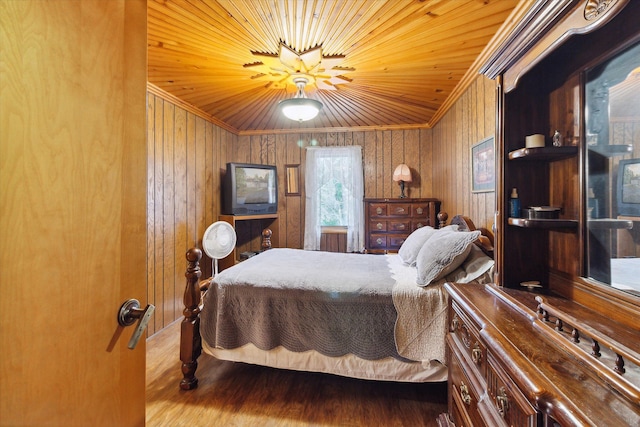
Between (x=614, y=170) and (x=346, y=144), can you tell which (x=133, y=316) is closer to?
(x=614, y=170)

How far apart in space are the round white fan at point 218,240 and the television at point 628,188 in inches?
116

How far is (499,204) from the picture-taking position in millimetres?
1358

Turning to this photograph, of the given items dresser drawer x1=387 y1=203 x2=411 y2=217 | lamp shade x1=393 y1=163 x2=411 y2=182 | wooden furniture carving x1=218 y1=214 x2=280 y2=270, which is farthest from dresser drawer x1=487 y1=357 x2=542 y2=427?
wooden furniture carving x1=218 y1=214 x2=280 y2=270

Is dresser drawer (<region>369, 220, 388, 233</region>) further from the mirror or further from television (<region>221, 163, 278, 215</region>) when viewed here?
the mirror

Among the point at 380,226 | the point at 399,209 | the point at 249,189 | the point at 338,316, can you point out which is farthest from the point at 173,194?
the point at 399,209

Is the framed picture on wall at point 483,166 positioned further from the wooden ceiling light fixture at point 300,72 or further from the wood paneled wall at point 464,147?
the wooden ceiling light fixture at point 300,72

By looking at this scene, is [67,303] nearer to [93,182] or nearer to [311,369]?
[93,182]

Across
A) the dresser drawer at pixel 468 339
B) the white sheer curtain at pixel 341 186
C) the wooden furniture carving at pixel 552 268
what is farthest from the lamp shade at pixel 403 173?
the dresser drawer at pixel 468 339

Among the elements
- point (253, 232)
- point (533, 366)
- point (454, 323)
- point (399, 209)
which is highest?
point (399, 209)

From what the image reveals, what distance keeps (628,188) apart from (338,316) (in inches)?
59.2

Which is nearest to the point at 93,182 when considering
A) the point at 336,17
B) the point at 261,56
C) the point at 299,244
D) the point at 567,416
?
the point at 567,416

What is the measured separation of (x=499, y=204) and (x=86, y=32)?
63.8 inches

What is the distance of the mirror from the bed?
0.73m

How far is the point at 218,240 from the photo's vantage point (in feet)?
10.1
